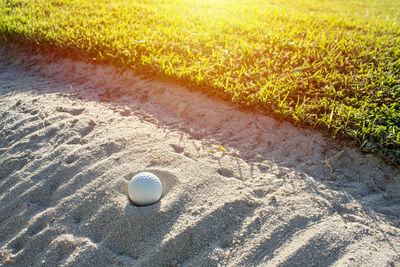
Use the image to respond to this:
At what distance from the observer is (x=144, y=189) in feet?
6.72

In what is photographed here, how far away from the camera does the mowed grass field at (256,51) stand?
2.94 m

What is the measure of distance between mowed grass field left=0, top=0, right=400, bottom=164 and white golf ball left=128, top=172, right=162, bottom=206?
1417 millimetres

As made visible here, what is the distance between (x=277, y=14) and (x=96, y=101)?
414 centimetres

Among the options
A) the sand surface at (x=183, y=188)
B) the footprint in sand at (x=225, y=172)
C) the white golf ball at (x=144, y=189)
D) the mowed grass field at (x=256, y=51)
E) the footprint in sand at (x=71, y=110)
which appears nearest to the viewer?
the sand surface at (x=183, y=188)

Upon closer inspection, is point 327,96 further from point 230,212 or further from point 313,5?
point 313,5

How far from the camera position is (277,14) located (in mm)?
5891

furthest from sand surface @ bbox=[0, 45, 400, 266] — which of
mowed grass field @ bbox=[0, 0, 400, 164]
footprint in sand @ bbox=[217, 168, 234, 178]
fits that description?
mowed grass field @ bbox=[0, 0, 400, 164]

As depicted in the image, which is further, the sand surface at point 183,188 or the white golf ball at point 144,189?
the white golf ball at point 144,189

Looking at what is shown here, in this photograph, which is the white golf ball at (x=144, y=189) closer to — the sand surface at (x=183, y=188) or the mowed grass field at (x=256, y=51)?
the sand surface at (x=183, y=188)

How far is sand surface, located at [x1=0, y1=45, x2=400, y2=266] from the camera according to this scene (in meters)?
1.89

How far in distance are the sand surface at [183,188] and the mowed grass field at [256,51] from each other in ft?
0.76

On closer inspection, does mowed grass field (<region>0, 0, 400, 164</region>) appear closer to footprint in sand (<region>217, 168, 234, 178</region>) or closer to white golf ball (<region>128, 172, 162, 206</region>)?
footprint in sand (<region>217, 168, 234, 178</region>)

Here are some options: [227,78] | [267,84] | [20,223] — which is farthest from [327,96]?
[20,223]

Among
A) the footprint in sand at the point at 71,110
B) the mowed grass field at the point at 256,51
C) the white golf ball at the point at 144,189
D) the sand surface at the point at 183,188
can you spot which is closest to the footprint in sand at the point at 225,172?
the sand surface at the point at 183,188
